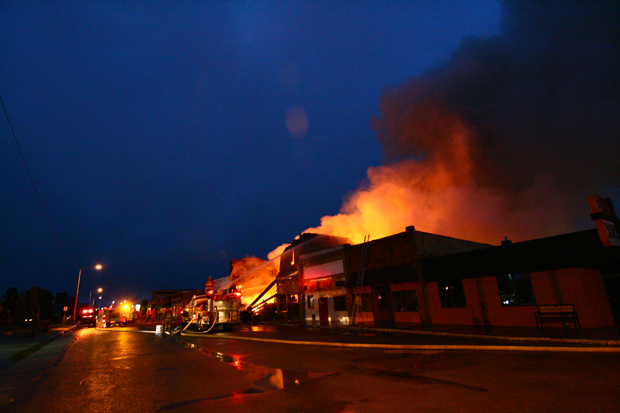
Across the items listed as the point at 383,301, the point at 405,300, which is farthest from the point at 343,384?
the point at 383,301

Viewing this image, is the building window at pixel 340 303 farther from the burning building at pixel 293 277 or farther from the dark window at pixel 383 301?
the burning building at pixel 293 277

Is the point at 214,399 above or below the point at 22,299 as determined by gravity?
below

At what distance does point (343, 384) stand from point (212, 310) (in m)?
16.5

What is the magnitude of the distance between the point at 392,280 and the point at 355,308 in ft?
14.4

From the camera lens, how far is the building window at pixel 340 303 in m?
25.6

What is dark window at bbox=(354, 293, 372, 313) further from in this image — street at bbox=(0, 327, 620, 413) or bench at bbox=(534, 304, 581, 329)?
street at bbox=(0, 327, 620, 413)

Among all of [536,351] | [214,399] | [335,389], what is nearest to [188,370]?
[214,399]

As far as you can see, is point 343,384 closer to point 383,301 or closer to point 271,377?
point 271,377

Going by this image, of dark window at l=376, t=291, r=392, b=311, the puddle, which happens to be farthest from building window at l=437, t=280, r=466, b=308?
the puddle

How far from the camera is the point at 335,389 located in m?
6.18

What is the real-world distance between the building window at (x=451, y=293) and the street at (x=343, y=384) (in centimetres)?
975

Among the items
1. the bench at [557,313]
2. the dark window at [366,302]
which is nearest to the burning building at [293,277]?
the dark window at [366,302]

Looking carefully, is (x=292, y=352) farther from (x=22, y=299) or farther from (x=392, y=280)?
(x=22, y=299)

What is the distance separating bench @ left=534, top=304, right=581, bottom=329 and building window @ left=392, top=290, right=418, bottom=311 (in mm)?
7020
